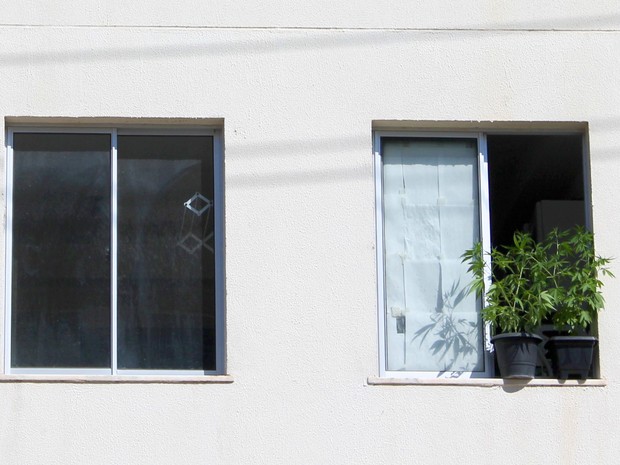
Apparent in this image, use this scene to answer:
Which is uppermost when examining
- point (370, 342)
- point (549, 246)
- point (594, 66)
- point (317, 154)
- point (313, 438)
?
point (594, 66)

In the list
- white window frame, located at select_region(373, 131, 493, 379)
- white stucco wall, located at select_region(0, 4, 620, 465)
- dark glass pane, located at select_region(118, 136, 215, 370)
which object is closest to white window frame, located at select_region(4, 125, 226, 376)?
dark glass pane, located at select_region(118, 136, 215, 370)

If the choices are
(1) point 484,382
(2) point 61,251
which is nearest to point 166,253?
(2) point 61,251

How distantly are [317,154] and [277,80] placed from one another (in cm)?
60

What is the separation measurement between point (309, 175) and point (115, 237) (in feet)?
4.64

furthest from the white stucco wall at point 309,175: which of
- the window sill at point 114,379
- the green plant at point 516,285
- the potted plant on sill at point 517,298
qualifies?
the green plant at point 516,285

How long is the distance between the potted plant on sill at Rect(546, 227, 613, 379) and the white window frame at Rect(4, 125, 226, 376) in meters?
2.29

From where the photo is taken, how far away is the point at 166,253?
33.5 feet

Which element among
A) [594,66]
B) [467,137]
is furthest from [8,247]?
[594,66]

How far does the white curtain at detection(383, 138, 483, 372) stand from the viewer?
10.2m

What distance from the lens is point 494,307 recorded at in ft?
32.5

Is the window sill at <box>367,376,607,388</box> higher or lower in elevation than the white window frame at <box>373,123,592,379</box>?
lower

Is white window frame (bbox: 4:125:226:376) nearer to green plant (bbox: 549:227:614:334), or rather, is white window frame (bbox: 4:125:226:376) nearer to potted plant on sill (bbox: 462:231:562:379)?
potted plant on sill (bbox: 462:231:562:379)

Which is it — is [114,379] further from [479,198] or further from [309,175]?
[479,198]

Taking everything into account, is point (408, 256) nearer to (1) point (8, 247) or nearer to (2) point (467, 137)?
(2) point (467, 137)
